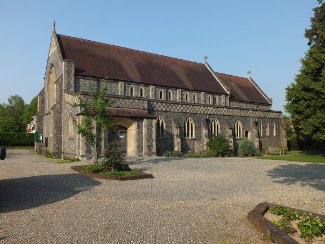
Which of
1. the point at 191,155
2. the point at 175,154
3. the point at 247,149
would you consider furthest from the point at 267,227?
the point at 247,149

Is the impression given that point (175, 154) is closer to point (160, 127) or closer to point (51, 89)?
point (160, 127)

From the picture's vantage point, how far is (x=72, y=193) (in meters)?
10.2

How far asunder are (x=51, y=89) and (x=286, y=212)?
30.2 meters

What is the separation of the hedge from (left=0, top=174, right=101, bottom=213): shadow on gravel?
38742 mm

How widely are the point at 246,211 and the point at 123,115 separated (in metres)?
17.0

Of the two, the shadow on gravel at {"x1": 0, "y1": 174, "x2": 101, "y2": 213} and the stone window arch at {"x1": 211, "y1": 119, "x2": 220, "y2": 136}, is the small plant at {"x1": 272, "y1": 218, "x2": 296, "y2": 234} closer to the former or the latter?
the shadow on gravel at {"x1": 0, "y1": 174, "x2": 101, "y2": 213}

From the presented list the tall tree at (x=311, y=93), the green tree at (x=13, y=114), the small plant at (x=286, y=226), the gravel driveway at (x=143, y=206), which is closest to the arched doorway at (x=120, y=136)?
the gravel driveway at (x=143, y=206)

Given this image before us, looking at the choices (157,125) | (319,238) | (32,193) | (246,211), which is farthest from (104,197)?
(157,125)

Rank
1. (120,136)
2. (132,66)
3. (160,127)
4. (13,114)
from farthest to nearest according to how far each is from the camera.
Result: (13,114), (132,66), (160,127), (120,136)

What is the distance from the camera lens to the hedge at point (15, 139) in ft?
158

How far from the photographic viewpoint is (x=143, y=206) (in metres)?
8.43

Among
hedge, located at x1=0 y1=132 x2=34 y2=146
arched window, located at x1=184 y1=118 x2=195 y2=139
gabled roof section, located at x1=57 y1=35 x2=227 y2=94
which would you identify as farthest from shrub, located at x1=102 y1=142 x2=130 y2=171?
hedge, located at x1=0 y1=132 x2=34 y2=146

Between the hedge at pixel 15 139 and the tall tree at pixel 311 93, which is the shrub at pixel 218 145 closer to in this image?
the tall tree at pixel 311 93

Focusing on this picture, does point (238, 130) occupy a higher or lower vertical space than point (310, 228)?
higher
